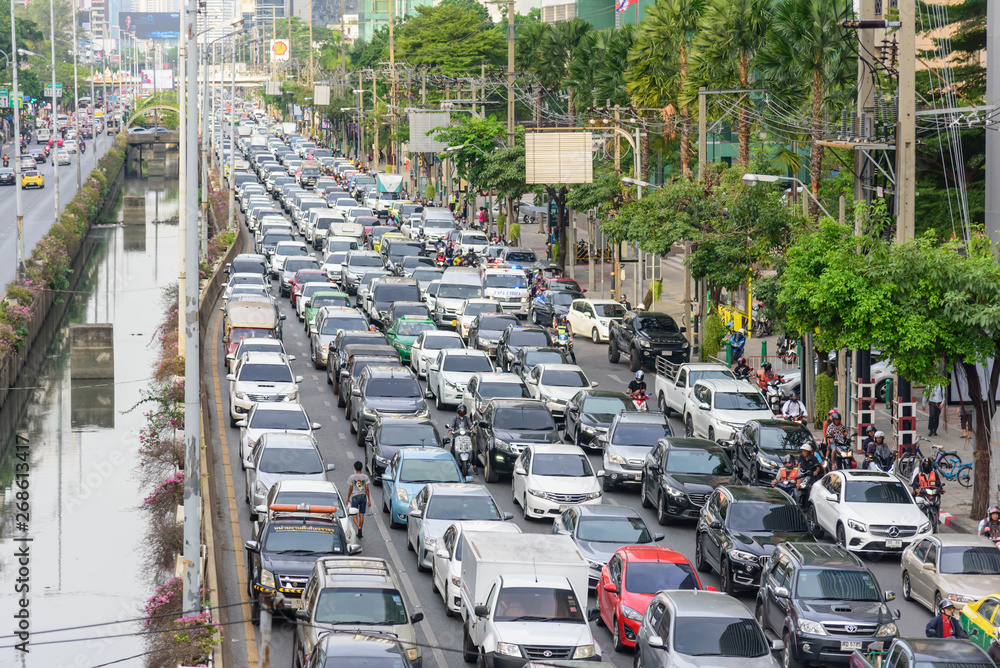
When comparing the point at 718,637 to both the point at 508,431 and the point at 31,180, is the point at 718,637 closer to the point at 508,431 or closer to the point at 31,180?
the point at 508,431

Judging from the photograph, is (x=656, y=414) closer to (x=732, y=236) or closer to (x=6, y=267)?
(x=732, y=236)

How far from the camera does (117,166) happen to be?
13812 cm

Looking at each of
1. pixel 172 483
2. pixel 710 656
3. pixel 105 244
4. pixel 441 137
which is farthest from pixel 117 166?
pixel 710 656

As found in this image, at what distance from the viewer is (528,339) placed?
4222 cm

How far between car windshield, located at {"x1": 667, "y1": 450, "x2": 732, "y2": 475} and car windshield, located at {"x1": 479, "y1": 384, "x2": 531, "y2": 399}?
296 inches

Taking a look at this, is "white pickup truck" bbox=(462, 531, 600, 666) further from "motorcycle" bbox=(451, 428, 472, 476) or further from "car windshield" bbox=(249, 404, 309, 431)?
"car windshield" bbox=(249, 404, 309, 431)

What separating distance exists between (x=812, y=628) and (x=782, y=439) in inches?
421

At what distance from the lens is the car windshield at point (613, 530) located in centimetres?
2361

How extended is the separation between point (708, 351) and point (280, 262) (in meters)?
23.1

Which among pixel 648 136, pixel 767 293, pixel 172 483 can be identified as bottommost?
pixel 172 483

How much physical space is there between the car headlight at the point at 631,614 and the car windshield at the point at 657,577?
27 cm

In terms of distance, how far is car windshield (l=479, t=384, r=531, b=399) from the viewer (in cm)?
3515

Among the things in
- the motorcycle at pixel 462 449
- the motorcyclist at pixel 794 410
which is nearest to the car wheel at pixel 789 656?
the motorcycle at pixel 462 449

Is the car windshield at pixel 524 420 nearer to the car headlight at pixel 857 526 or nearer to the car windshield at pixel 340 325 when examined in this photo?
the car headlight at pixel 857 526
